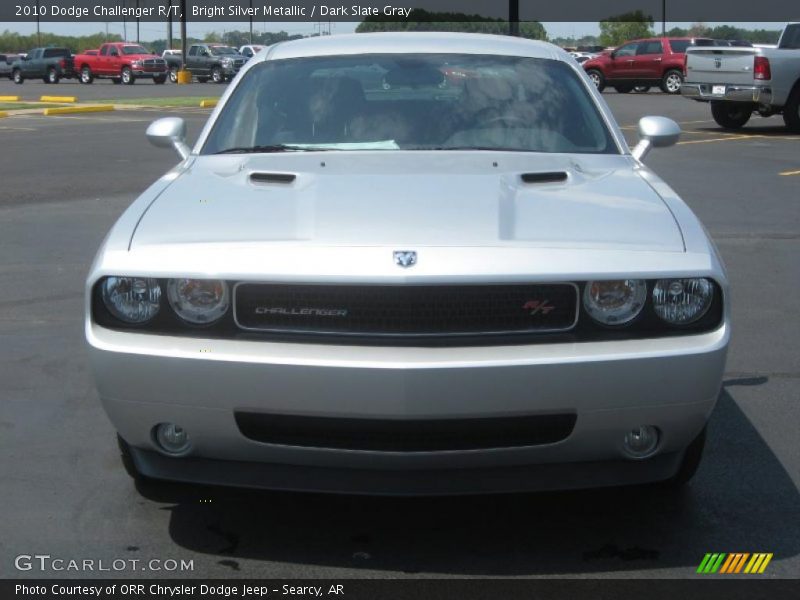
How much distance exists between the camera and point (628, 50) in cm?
3694

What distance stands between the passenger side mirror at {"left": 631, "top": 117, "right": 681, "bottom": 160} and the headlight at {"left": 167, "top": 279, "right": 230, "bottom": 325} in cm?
222

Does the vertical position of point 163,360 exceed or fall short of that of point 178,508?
it exceeds it

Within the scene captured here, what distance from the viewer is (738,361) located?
5996 millimetres

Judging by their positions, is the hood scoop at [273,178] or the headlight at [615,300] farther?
the hood scoop at [273,178]

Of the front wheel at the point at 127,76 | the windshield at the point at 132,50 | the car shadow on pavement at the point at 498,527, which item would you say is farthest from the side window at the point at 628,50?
the car shadow on pavement at the point at 498,527

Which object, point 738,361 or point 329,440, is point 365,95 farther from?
point 738,361

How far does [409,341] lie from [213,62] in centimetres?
4710

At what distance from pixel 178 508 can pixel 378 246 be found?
124cm

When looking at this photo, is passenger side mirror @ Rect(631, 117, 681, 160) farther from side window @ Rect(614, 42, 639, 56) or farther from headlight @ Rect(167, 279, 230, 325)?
side window @ Rect(614, 42, 639, 56)

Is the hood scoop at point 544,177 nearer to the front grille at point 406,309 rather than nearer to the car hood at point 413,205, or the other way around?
the car hood at point 413,205

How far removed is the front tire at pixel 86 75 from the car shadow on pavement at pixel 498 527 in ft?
161

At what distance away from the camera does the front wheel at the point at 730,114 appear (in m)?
20.9

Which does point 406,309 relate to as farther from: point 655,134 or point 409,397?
point 655,134

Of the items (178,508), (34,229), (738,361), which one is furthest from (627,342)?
(34,229)
